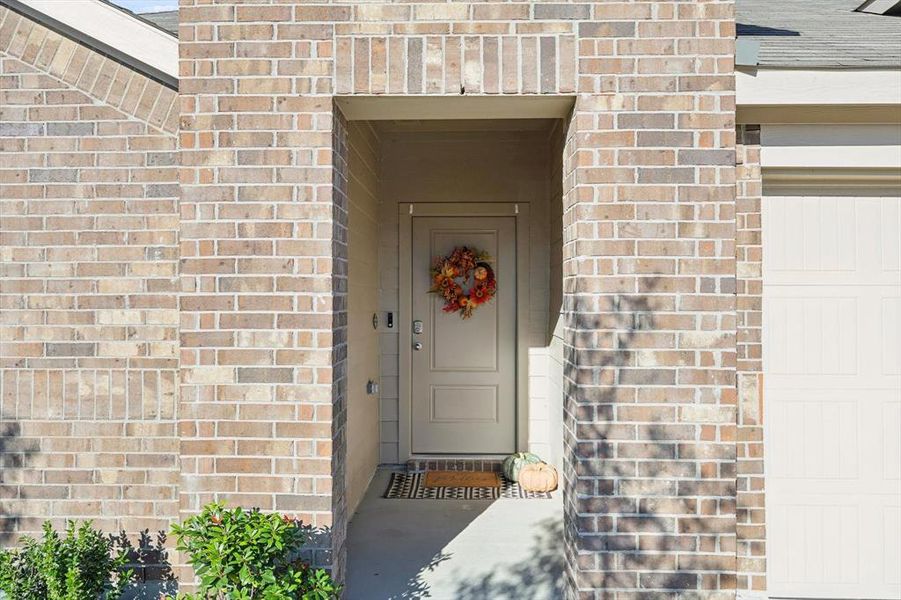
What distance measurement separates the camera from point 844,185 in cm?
314

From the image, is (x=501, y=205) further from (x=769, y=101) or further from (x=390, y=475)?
(x=769, y=101)

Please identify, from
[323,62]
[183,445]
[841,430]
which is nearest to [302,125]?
[323,62]

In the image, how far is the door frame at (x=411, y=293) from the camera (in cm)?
545

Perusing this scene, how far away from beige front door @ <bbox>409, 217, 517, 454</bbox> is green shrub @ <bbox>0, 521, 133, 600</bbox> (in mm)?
2953

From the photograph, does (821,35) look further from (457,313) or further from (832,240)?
(457,313)

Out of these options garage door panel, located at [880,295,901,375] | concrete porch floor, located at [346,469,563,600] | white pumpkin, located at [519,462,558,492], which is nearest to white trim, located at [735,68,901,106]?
garage door panel, located at [880,295,901,375]

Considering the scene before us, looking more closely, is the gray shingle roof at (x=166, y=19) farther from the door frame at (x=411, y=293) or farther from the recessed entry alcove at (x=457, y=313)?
the door frame at (x=411, y=293)

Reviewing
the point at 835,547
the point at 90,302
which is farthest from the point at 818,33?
the point at 90,302

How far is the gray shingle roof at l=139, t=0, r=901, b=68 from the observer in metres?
2.87

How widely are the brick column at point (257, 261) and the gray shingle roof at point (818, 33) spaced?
76 centimetres

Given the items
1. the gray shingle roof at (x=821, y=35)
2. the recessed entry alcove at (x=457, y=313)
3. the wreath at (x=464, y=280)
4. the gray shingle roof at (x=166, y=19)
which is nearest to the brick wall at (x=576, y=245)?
the gray shingle roof at (x=821, y=35)

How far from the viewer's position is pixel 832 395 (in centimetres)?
317

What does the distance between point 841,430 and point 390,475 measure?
328 centimetres

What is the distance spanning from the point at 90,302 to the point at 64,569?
1.21 metres
